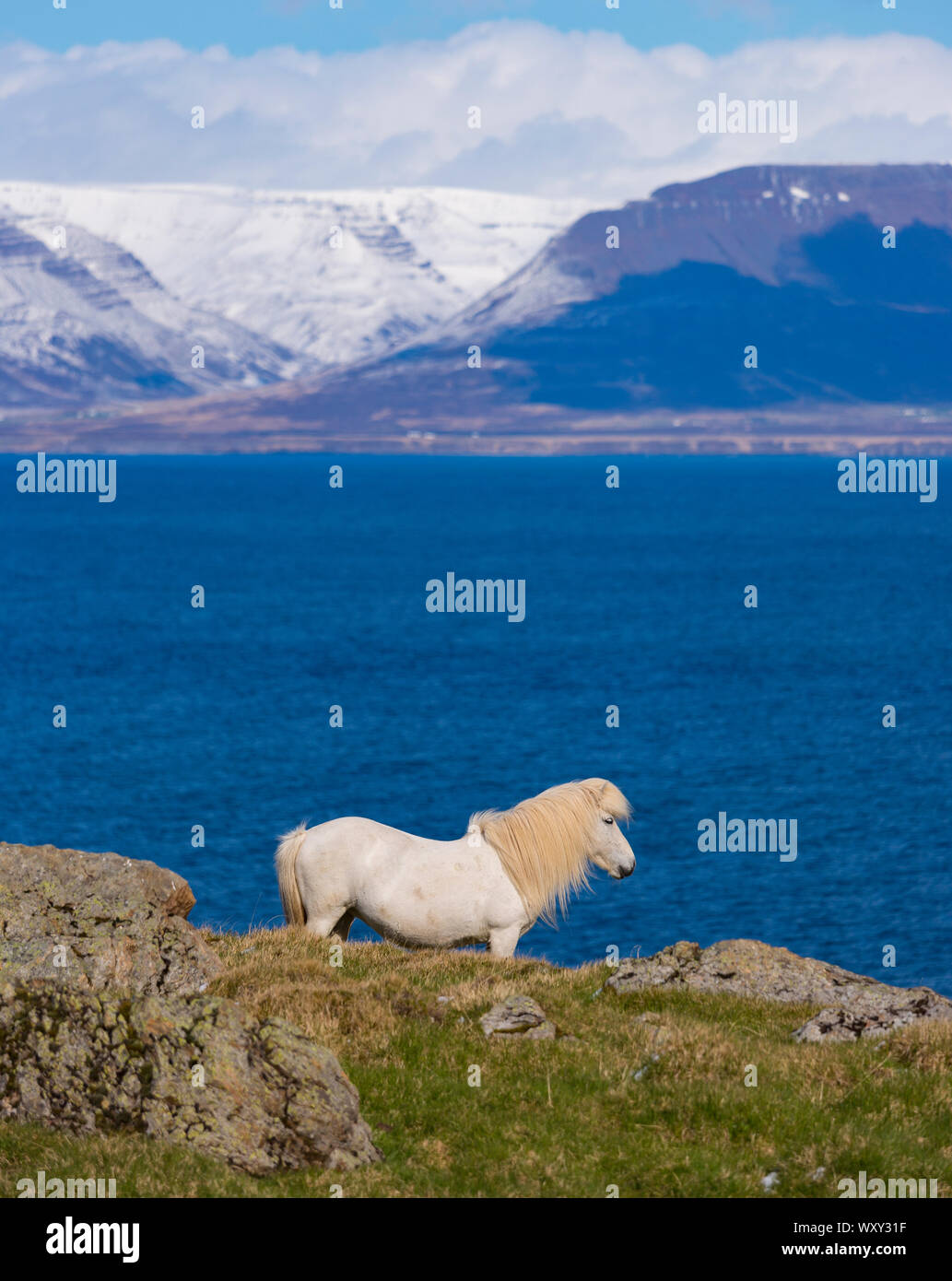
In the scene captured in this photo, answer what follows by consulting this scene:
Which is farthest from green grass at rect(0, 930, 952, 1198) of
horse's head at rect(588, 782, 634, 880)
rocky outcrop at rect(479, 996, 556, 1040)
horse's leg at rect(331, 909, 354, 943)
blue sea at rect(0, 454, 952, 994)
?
blue sea at rect(0, 454, 952, 994)

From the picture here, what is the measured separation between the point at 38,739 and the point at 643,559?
112 metres

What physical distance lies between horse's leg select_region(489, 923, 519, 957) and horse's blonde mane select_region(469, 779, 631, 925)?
0.34 meters

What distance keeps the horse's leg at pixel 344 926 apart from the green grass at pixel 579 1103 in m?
2.72

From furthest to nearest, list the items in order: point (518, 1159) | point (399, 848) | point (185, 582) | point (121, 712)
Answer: point (185, 582) → point (121, 712) → point (399, 848) → point (518, 1159)

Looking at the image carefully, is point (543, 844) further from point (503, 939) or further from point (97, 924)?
point (97, 924)

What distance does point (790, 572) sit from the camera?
168875 millimetres

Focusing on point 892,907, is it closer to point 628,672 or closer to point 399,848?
point 399,848

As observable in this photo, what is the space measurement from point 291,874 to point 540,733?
6280cm

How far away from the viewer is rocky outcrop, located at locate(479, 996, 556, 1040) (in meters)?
15.6

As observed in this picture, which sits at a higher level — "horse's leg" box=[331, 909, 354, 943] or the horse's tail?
the horse's tail

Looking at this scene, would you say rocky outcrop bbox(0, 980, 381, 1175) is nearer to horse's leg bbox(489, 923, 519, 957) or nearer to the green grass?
the green grass

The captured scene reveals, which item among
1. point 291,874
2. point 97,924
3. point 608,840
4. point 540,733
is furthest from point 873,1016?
point 540,733

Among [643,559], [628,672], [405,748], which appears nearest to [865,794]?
[405,748]

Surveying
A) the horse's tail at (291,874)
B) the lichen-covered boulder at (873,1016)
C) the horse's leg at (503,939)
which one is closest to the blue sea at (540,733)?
the horse's leg at (503,939)
